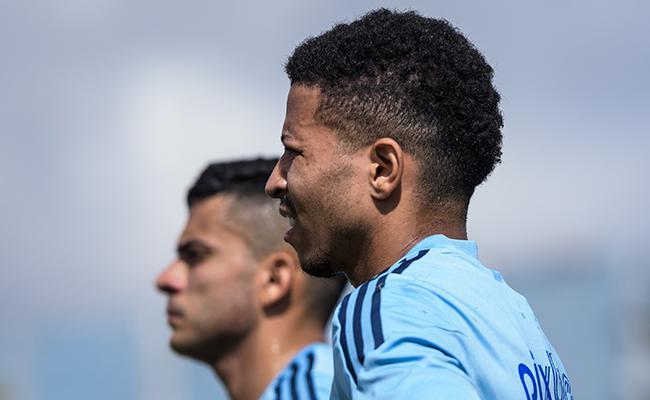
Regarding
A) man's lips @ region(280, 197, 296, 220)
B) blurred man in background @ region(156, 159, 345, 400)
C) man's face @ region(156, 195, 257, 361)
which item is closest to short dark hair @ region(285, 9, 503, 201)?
man's lips @ region(280, 197, 296, 220)

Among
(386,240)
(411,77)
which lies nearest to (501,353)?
(386,240)

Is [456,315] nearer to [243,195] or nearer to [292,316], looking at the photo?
[292,316]

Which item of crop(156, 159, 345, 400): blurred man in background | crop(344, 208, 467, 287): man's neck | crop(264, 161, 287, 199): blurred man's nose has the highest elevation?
crop(264, 161, 287, 199): blurred man's nose

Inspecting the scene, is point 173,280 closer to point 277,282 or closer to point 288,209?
point 277,282

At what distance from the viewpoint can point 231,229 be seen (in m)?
6.33

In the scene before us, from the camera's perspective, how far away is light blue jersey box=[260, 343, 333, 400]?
5473 mm

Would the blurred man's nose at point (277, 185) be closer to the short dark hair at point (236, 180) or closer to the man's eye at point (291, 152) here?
the man's eye at point (291, 152)

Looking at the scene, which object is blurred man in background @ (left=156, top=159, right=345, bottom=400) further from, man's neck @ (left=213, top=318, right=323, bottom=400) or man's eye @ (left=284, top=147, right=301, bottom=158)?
man's eye @ (left=284, top=147, right=301, bottom=158)

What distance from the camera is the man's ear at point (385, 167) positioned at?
3.26 metres

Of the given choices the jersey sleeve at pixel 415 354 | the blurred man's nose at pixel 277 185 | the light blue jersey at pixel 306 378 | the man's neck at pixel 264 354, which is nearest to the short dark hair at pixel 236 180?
the man's neck at pixel 264 354

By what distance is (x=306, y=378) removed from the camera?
5598 mm

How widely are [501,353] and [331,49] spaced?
3.01 ft

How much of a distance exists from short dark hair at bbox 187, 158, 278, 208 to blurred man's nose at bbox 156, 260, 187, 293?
0.42m

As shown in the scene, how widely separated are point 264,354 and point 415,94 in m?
2.87
